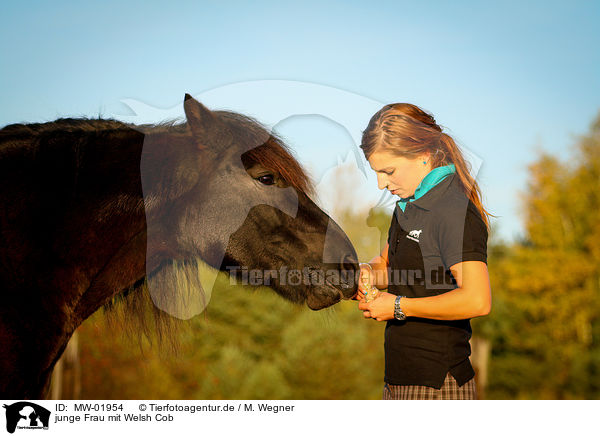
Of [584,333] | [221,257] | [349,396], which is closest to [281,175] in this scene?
[221,257]

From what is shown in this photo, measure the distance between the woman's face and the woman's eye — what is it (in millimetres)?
606

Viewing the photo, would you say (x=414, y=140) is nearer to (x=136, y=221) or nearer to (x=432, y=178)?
→ (x=432, y=178)

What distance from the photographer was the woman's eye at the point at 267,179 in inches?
102

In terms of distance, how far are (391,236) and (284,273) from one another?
679 mm

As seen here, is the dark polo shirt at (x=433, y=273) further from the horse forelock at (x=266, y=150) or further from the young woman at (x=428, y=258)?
the horse forelock at (x=266, y=150)

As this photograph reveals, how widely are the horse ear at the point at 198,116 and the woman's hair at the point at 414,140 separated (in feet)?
2.93

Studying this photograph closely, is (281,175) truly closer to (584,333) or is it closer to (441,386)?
(441,386)

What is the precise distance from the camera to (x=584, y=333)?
19203 millimetres

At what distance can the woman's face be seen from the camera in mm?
2293

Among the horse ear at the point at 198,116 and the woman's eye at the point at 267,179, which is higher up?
the horse ear at the point at 198,116

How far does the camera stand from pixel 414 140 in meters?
2.25

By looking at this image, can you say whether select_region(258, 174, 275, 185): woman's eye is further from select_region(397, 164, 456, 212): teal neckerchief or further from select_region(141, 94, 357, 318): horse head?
select_region(397, 164, 456, 212): teal neckerchief

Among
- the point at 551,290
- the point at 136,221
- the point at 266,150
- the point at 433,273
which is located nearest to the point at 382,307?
the point at 433,273

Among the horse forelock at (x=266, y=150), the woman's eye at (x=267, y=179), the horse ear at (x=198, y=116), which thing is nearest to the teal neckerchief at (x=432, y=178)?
the horse forelock at (x=266, y=150)
